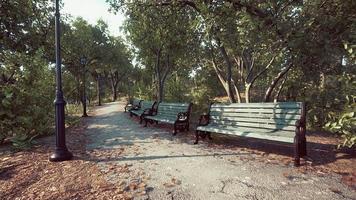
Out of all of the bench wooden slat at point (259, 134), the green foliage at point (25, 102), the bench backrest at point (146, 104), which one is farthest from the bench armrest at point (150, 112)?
the bench wooden slat at point (259, 134)

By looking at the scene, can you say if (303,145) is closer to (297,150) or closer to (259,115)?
(297,150)

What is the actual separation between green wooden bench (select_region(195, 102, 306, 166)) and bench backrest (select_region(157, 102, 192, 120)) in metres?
1.55

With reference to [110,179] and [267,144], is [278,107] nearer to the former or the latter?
[267,144]

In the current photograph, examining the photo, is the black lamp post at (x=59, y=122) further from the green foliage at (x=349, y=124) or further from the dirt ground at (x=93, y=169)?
the green foliage at (x=349, y=124)

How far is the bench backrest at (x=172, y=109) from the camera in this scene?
345 inches

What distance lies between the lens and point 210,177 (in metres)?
4.25

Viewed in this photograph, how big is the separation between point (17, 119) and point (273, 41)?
731 centimetres

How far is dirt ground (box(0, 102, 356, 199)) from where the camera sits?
383cm

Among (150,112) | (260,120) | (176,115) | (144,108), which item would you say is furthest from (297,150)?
(144,108)

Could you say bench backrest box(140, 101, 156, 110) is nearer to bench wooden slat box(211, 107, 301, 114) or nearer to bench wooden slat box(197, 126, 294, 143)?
bench wooden slat box(211, 107, 301, 114)

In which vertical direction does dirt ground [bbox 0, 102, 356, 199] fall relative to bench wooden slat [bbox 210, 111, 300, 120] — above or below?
below

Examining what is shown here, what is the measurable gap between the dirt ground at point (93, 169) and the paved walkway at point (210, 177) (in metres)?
0.11

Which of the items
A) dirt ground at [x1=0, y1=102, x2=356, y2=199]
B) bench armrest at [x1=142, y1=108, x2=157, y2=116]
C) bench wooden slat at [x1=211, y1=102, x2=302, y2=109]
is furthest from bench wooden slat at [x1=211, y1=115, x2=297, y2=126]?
bench armrest at [x1=142, y1=108, x2=157, y2=116]

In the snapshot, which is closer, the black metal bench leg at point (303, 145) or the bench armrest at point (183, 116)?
the black metal bench leg at point (303, 145)
